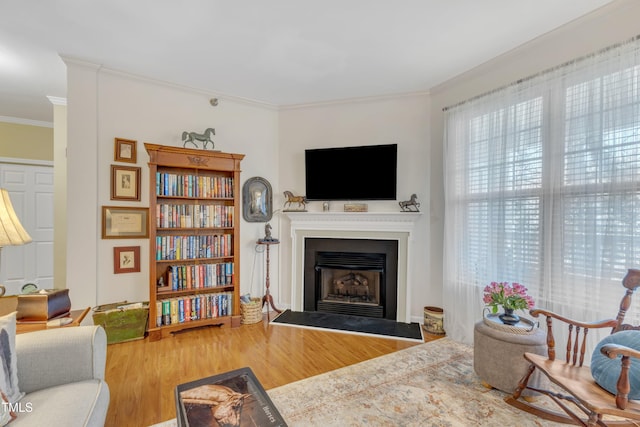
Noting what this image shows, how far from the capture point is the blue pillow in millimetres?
1418

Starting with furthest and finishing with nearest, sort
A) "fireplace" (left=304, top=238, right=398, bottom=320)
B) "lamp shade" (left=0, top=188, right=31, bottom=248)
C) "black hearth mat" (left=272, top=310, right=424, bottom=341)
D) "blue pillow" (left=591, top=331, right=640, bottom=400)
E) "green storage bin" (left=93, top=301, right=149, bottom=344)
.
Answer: "fireplace" (left=304, top=238, right=398, bottom=320)
"black hearth mat" (left=272, top=310, right=424, bottom=341)
"green storage bin" (left=93, top=301, right=149, bottom=344)
"lamp shade" (left=0, top=188, right=31, bottom=248)
"blue pillow" (left=591, top=331, right=640, bottom=400)

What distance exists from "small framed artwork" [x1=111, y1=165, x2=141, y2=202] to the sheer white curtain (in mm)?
3214

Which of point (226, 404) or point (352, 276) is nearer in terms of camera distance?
point (226, 404)

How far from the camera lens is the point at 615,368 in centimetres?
146

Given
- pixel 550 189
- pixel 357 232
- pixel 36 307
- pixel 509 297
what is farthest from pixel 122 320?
pixel 550 189

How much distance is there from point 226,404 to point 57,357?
900 mm

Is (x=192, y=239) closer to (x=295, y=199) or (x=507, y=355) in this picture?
(x=295, y=199)

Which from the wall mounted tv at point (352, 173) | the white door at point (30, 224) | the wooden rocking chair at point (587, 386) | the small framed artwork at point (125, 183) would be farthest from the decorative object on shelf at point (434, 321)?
the white door at point (30, 224)

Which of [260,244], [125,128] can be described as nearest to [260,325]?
[260,244]

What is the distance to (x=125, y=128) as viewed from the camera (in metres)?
2.97

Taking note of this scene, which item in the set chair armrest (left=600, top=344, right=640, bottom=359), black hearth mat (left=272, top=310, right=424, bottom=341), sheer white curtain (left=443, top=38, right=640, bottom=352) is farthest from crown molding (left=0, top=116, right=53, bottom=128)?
chair armrest (left=600, top=344, right=640, bottom=359)

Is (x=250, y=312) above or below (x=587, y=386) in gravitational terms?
below

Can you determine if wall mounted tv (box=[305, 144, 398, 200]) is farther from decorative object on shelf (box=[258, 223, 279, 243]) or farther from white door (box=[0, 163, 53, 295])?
white door (box=[0, 163, 53, 295])

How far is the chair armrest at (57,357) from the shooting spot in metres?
1.38
